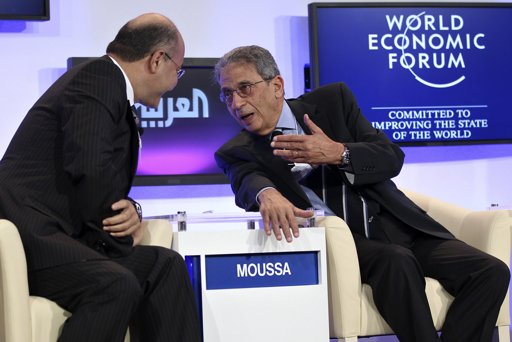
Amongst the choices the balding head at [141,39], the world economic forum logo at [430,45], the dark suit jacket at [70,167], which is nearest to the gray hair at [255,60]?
the balding head at [141,39]

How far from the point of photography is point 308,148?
125 inches

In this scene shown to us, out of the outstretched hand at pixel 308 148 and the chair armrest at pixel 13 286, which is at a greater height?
the outstretched hand at pixel 308 148

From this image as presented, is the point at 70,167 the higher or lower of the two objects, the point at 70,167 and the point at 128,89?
the lower

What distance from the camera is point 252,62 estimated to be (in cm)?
349

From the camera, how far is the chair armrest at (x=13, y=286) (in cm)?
247

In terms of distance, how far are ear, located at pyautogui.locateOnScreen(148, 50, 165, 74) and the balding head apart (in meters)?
0.02

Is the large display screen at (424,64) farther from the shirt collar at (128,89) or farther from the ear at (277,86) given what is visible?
the shirt collar at (128,89)

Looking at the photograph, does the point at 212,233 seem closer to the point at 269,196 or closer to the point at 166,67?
the point at 269,196

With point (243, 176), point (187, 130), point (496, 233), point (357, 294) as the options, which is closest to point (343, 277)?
point (357, 294)

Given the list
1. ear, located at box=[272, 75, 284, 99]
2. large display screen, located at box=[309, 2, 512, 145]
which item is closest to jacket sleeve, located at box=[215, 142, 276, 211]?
ear, located at box=[272, 75, 284, 99]

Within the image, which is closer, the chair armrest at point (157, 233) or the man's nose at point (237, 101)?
the chair armrest at point (157, 233)

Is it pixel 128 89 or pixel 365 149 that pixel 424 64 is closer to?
pixel 365 149

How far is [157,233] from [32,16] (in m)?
1.96

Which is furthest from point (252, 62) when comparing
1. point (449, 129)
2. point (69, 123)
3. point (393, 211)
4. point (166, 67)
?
point (449, 129)
